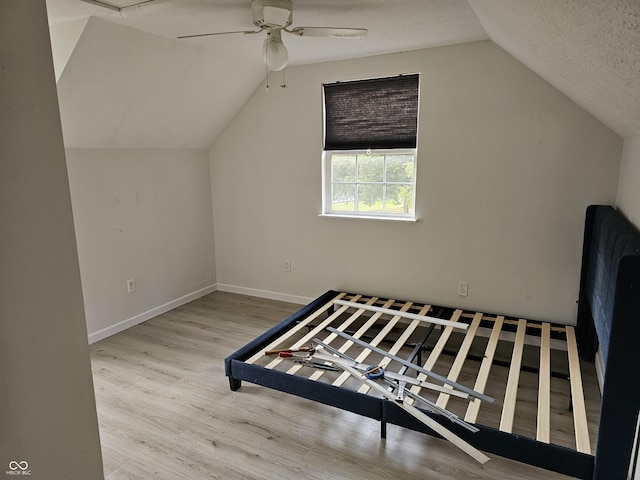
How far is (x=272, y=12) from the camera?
2082 millimetres

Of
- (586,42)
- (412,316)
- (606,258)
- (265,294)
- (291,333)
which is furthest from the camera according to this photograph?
(265,294)

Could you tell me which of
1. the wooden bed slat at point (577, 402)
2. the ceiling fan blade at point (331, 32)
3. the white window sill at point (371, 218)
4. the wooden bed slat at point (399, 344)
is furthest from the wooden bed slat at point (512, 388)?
the ceiling fan blade at point (331, 32)

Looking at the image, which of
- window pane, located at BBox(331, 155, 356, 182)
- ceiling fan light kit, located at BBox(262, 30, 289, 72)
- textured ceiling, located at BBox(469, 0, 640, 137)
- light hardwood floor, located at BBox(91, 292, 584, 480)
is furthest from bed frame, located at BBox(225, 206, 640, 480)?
ceiling fan light kit, located at BBox(262, 30, 289, 72)

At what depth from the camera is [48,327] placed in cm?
69

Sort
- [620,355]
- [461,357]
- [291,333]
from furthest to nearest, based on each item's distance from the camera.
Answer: [291,333] < [461,357] < [620,355]

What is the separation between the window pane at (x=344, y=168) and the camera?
359cm

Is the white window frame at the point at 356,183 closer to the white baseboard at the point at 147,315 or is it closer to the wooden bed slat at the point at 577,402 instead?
the wooden bed slat at the point at 577,402

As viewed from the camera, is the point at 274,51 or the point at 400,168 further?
the point at 400,168

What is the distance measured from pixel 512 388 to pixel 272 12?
7.71 feet

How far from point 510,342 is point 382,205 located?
4.94 feet

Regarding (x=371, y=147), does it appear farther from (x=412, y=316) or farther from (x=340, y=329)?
(x=340, y=329)

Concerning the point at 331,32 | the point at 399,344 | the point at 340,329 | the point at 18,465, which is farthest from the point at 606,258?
the point at 18,465

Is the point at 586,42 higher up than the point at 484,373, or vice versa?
the point at 586,42

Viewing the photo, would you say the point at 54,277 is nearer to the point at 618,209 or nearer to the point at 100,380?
the point at 100,380
